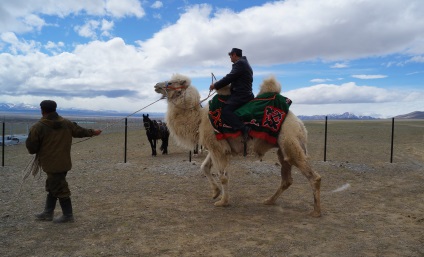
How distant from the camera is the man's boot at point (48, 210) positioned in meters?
6.21

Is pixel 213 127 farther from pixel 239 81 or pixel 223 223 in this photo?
pixel 223 223

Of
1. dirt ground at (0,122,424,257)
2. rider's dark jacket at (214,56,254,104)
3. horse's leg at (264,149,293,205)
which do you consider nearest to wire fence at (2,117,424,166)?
dirt ground at (0,122,424,257)

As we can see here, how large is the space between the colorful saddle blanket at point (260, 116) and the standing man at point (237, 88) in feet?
0.34

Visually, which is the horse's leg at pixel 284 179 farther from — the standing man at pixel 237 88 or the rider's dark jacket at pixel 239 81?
the rider's dark jacket at pixel 239 81

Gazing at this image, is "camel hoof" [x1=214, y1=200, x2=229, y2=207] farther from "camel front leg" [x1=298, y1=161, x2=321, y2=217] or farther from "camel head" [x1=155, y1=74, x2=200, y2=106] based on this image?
"camel head" [x1=155, y1=74, x2=200, y2=106]

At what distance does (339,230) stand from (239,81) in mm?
3404

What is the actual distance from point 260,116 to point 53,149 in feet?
12.6

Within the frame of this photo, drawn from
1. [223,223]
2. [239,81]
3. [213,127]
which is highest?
[239,81]

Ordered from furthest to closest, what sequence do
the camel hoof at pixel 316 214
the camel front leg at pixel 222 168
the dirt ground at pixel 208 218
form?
the camel front leg at pixel 222 168
the camel hoof at pixel 316 214
the dirt ground at pixel 208 218

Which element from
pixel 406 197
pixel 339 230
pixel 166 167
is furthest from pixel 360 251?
pixel 166 167

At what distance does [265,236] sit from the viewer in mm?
5691

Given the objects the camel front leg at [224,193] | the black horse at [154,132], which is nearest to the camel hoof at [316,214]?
the camel front leg at [224,193]

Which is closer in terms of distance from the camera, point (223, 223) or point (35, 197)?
point (223, 223)

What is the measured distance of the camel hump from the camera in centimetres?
754
